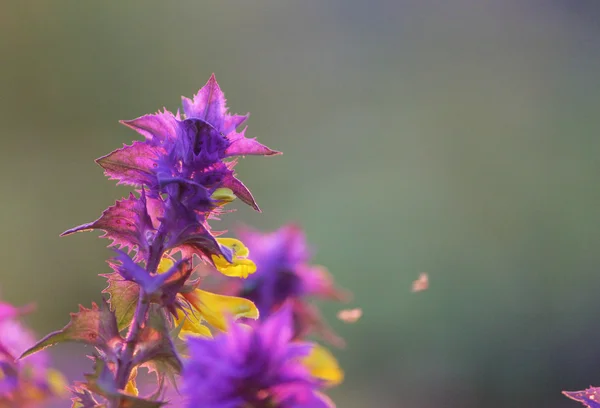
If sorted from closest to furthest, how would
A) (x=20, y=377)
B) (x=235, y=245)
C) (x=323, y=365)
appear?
(x=235, y=245), (x=20, y=377), (x=323, y=365)

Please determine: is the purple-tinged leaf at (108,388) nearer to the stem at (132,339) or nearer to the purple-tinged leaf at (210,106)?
the stem at (132,339)

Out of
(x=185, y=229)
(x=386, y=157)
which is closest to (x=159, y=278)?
(x=185, y=229)

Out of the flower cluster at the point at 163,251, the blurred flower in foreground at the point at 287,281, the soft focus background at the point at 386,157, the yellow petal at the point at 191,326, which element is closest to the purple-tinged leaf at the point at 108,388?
the flower cluster at the point at 163,251

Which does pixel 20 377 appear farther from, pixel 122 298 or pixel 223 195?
pixel 223 195

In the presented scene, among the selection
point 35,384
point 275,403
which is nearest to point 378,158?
point 35,384

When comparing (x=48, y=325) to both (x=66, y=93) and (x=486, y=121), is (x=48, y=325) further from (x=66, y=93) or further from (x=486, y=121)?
(x=486, y=121)

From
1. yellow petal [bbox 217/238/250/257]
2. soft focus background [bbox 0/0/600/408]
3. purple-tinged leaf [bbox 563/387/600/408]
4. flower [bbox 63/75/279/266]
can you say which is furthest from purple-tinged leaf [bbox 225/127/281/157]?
soft focus background [bbox 0/0/600/408]
